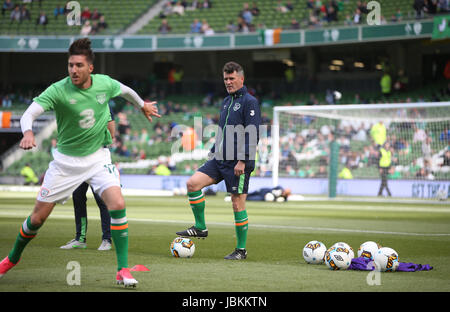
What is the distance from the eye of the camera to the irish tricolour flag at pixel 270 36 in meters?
36.4

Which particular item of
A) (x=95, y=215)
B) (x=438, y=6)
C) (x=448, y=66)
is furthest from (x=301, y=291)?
(x=448, y=66)

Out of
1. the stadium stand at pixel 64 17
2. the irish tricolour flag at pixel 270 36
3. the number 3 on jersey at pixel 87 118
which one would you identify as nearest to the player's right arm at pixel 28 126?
the number 3 on jersey at pixel 87 118

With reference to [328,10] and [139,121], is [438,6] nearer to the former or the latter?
[328,10]

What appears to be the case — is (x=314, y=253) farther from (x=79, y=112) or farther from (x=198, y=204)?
(x=79, y=112)

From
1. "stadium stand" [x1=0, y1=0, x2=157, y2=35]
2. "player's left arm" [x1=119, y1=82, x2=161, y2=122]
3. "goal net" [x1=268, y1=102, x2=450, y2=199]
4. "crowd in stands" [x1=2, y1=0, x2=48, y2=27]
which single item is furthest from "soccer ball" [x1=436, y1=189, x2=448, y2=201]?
"crowd in stands" [x1=2, y1=0, x2=48, y2=27]

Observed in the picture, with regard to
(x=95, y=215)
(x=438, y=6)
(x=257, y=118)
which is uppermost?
(x=438, y=6)

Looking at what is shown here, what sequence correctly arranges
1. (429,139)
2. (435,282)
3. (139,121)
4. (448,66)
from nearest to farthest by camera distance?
(435,282) < (429,139) < (448,66) < (139,121)

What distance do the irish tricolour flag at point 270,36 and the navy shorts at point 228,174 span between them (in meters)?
28.1

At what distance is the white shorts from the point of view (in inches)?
254

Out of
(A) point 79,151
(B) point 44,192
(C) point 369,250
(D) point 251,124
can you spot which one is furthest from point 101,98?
(C) point 369,250

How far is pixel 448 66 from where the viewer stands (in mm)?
34188

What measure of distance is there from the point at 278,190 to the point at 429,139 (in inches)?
247

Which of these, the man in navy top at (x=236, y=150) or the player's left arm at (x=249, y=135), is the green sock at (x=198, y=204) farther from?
the player's left arm at (x=249, y=135)

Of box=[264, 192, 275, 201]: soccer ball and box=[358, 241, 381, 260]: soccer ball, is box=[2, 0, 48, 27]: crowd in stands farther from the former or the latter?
box=[358, 241, 381, 260]: soccer ball
